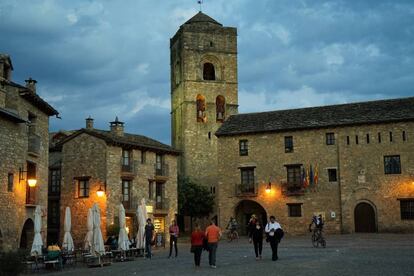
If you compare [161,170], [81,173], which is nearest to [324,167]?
[161,170]

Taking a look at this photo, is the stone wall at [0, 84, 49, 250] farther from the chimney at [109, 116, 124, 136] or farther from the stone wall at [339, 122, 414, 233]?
the stone wall at [339, 122, 414, 233]

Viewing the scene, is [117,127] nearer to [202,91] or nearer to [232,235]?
[232,235]

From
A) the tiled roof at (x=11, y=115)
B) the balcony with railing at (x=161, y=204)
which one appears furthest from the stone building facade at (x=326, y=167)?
the tiled roof at (x=11, y=115)

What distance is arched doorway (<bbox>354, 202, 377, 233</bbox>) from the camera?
4078 centimetres

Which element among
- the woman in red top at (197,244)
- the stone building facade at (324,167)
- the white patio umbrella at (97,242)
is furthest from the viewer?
the stone building facade at (324,167)

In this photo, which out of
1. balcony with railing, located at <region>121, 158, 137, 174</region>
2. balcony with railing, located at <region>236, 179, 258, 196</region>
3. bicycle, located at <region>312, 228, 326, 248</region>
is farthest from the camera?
balcony with railing, located at <region>236, 179, 258, 196</region>

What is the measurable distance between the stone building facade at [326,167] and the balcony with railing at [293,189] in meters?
0.07

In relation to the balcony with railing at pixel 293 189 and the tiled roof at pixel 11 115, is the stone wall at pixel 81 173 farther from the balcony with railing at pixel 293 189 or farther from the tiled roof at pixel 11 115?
the balcony with railing at pixel 293 189

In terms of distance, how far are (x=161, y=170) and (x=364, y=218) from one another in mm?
15201

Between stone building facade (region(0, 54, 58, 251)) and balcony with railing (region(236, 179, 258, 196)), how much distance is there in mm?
17745

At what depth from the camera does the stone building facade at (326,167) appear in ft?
132

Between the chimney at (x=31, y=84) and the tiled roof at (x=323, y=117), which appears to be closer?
the chimney at (x=31, y=84)

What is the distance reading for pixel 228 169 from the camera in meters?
45.3

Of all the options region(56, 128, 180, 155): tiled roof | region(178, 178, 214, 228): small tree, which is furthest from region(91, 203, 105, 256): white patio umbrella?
region(178, 178, 214, 228): small tree
